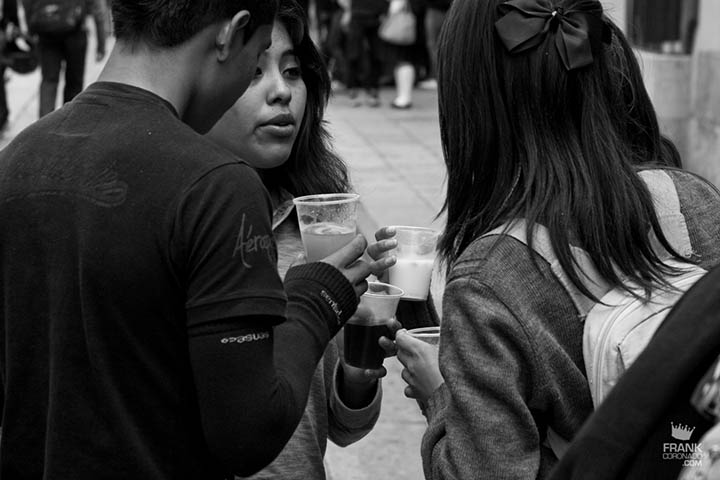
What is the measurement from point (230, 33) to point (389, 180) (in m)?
8.08

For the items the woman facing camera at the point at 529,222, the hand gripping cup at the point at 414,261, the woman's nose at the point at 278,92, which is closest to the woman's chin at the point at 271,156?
the woman's nose at the point at 278,92

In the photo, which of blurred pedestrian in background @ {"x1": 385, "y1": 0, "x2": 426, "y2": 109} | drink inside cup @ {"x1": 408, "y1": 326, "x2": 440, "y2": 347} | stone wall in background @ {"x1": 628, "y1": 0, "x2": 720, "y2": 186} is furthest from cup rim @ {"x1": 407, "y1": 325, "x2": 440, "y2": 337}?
blurred pedestrian in background @ {"x1": 385, "y1": 0, "x2": 426, "y2": 109}

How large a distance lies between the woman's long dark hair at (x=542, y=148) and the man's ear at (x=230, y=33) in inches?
20.5

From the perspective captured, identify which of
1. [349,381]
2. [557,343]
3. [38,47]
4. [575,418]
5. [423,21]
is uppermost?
[557,343]

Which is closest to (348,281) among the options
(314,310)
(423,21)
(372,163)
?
(314,310)

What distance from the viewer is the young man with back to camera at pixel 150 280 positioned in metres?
1.71

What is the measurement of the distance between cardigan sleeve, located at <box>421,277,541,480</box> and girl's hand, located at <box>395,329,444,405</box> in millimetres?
214

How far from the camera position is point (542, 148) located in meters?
2.17

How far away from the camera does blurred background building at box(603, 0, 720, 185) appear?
836cm

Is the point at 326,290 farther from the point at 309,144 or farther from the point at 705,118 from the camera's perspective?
the point at 705,118

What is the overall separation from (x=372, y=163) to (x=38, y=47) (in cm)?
318

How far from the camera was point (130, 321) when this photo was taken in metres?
1.74

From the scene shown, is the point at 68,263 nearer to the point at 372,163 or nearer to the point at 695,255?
the point at 695,255

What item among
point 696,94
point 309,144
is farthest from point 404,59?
point 309,144
